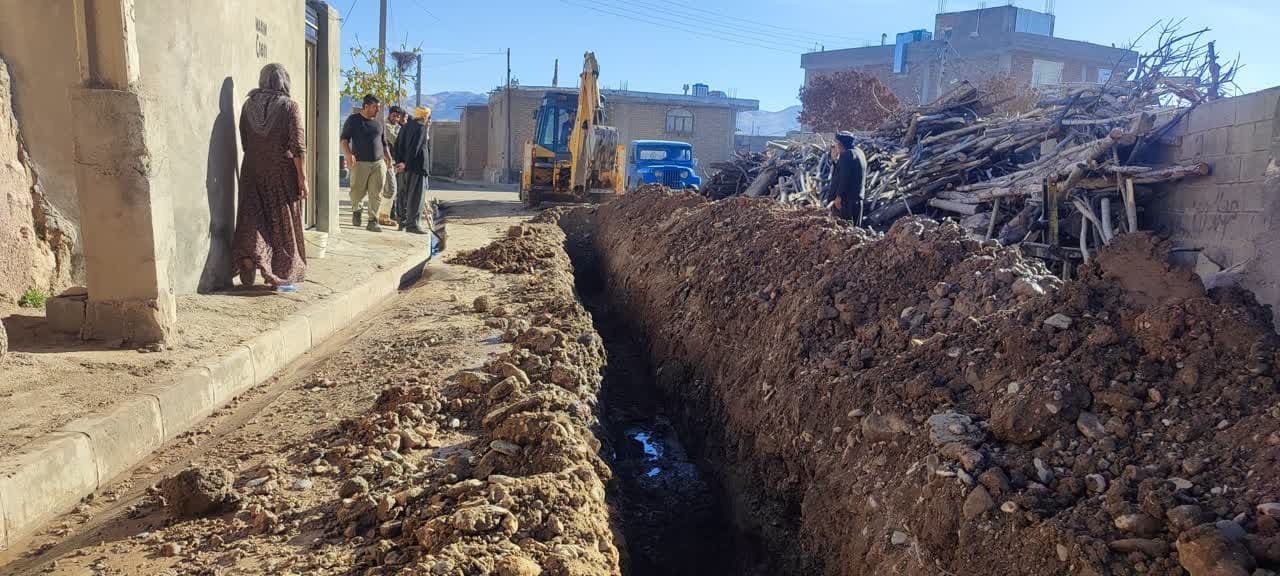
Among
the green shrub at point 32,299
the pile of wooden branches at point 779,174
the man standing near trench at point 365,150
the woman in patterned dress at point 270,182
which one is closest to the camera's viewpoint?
the green shrub at point 32,299

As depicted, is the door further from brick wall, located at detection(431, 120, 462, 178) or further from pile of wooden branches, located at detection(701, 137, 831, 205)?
brick wall, located at detection(431, 120, 462, 178)

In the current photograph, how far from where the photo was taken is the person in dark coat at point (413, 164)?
398 inches

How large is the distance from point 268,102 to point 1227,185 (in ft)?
22.6

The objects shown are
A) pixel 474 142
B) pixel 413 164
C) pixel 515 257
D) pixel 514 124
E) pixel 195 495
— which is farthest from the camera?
pixel 474 142

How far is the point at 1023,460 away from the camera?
9.02 feet

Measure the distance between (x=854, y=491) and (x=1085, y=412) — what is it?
91cm

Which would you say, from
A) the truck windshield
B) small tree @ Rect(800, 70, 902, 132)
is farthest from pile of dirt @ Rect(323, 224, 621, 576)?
small tree @ Rect(800, 70, 902, 132)

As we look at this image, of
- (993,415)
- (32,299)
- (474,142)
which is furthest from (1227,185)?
(474,142)

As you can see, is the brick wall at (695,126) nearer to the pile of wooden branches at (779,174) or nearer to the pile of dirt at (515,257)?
the pile of wooden branches at (779,174)

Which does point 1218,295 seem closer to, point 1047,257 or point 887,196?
point 1047,257

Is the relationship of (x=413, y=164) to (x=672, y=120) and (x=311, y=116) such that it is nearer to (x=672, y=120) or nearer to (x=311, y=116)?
(x=311, y=116)

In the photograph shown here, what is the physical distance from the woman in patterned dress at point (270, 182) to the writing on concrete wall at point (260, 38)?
0.95 metres

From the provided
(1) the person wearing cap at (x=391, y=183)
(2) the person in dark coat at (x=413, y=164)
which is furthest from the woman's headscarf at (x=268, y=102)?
(1) the person wearing cap at (x=391, y=183)

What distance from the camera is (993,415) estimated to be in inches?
117
